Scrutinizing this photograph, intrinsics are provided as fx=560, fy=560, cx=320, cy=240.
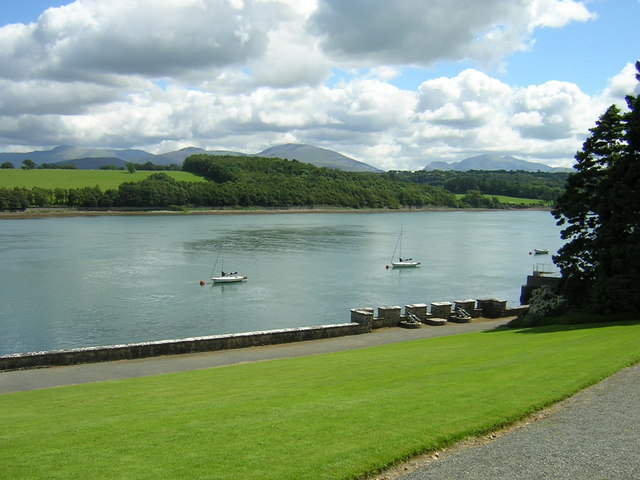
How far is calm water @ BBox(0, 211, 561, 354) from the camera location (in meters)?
38.4

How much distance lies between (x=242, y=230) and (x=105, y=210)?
67.5 m

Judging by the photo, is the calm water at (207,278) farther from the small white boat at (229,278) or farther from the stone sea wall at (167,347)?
the stone sea wall at (167,347)

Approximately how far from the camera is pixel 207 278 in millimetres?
60781

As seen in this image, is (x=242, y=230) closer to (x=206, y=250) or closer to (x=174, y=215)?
(x=206, y=250)

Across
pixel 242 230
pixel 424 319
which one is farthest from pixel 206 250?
pixel 424 319

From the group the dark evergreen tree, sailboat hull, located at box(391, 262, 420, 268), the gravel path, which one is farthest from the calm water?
the gravel path

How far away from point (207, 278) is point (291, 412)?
51193 millimetres

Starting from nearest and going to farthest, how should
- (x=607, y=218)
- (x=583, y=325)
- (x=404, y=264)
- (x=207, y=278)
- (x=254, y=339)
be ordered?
1. (x=254, y=339)
2. (x=583, y=325)
3. (x=607, y=218)
4. (x=207, y=278)
5. (x=404, y=264)

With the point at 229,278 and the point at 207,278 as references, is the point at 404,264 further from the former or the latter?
the point at 207,278

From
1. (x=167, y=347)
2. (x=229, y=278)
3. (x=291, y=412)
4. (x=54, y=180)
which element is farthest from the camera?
(x=54, y=180)

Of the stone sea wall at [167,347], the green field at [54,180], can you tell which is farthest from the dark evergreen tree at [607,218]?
the green field at [54,180]

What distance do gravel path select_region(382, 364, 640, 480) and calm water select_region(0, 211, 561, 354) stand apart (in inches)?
1093

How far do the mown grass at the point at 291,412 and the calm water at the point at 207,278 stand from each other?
66.7 ft

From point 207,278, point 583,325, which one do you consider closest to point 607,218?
point 583,325
